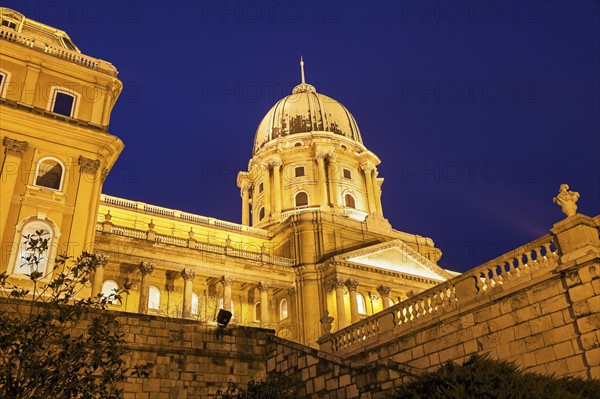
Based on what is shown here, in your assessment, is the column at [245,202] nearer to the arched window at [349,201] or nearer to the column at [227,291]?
the arched window at [349,201]

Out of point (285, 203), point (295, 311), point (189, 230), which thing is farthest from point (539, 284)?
point (285, 203)

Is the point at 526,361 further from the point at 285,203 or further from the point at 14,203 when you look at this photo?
the point at 285,203

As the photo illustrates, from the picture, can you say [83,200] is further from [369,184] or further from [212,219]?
[369,184]

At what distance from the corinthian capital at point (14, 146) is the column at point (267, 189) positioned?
32833 millimetres

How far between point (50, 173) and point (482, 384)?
87.7 feet

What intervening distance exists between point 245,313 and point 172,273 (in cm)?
737

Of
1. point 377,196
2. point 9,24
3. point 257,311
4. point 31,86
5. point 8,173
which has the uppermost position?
point 377,196

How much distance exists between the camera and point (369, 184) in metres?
62.4

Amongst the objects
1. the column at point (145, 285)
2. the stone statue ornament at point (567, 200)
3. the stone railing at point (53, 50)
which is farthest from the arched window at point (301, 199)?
the stone statue ornament at point (567, 200)

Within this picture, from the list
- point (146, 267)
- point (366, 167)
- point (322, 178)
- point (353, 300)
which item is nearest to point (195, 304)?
point (146, 267)

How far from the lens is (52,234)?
27078 mm

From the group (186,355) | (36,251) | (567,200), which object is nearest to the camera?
(567,200)

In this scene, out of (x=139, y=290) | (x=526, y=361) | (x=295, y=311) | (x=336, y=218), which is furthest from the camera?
(x=336, y=218)

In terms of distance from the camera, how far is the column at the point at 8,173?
1026 inches
